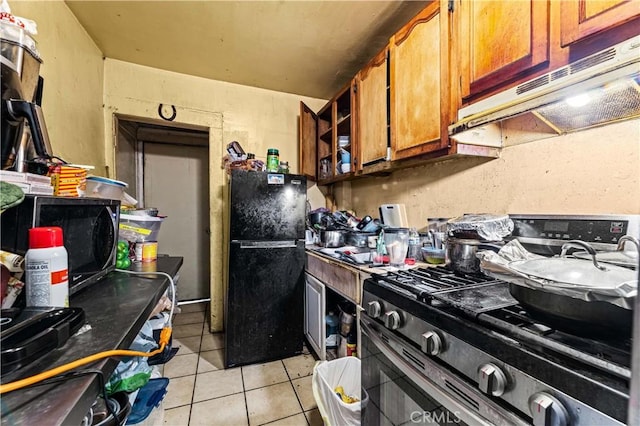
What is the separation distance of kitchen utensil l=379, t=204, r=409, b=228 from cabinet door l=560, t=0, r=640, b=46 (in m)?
1.17

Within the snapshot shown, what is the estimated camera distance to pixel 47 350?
49cm

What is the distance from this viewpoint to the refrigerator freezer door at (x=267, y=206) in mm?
1933

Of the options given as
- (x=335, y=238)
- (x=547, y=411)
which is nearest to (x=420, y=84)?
(x=335, y=238)

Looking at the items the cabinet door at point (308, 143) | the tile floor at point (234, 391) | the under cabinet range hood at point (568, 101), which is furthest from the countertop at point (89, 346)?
the cabinet door at point (308, 143)

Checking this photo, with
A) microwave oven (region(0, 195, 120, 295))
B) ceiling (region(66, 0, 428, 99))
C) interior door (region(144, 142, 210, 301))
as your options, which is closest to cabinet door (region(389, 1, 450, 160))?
ceiling (region(66, 0, 428, 99))

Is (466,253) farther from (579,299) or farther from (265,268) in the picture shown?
(265,268)

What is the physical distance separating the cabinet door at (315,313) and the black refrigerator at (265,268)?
0.06m

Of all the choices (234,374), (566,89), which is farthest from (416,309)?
(234,374)

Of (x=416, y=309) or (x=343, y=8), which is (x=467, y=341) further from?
(x=343, y=8)

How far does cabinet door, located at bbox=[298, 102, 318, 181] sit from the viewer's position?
2.52 metres

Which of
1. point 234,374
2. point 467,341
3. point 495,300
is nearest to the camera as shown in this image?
point 467,341

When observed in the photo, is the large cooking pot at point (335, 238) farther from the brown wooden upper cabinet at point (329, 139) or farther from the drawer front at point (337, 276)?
the brown wooden upper cabinet at point (329, 139)

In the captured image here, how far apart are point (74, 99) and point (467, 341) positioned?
8.18 ft

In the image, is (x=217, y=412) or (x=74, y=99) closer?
(x=217, y=412)
